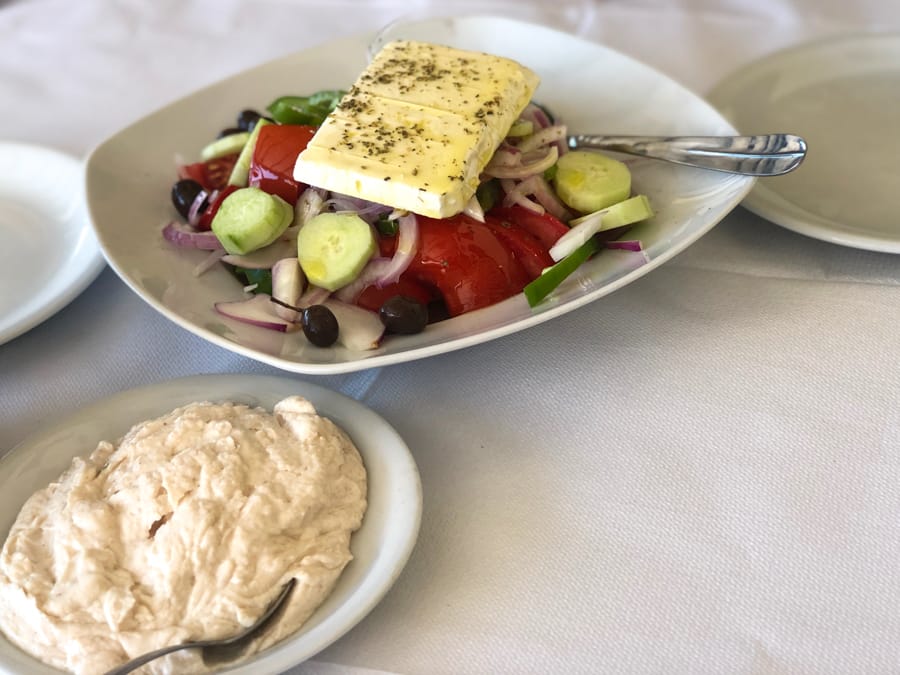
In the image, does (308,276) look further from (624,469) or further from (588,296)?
(624,469)

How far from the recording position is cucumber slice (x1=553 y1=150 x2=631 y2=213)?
1817 mm

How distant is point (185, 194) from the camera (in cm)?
193

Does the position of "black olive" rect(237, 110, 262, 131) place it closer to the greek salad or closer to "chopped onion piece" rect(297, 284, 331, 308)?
the greek salad

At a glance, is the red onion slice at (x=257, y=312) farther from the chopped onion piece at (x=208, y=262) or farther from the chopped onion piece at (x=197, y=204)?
the chopped onion piece at (x=197, y=204)

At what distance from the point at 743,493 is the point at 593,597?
339 mm

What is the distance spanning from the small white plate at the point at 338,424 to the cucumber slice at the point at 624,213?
611mm

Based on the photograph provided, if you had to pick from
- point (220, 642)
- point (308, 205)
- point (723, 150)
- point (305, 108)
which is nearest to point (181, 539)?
point (220, 642)

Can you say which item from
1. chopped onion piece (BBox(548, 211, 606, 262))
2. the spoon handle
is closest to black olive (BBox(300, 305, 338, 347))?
chopped onion piece (BBox(548, 211, 606, 262))

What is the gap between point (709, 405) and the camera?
5.32 ft

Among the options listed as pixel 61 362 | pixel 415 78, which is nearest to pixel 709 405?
pixel 415 78

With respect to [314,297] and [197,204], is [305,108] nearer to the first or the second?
[197,204]

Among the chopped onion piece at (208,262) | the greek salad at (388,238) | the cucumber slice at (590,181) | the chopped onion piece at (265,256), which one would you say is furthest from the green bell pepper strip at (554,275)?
the chopped onion piece at (208,262)

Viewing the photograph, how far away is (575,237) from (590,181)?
21 centimetres

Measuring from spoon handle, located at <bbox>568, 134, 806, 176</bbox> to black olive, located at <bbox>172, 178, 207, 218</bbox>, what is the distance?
0.89 metres
